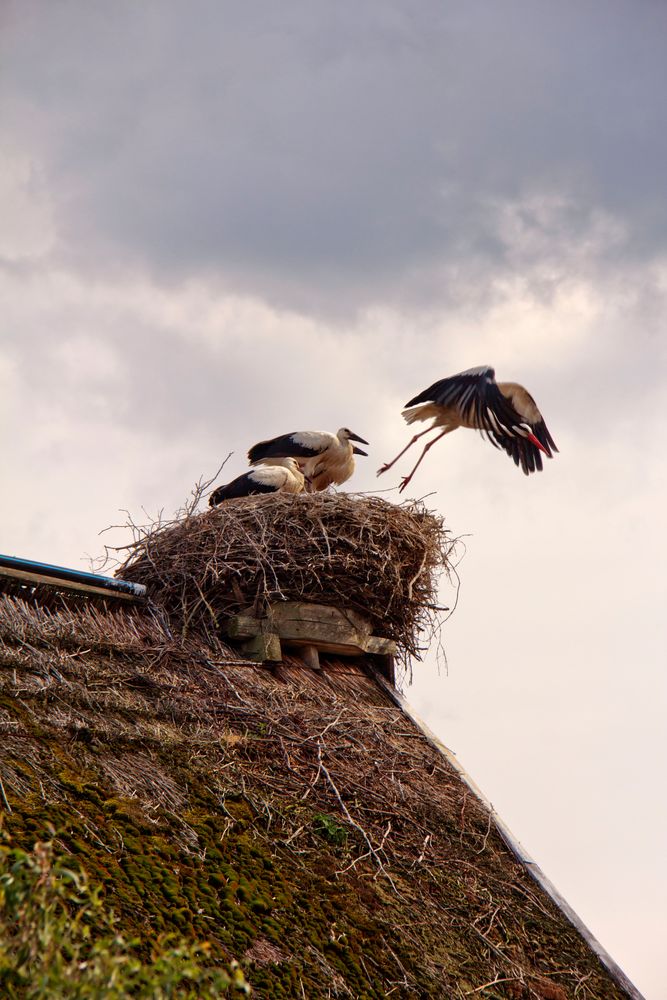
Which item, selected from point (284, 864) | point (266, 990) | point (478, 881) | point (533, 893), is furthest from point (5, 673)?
point (533, 893)

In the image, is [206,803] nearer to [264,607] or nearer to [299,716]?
[299,716]

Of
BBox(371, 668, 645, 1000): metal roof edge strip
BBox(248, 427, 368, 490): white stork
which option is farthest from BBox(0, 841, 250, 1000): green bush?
BBox(248, 427, 368, 490): white stork

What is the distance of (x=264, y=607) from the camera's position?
6.70 meters

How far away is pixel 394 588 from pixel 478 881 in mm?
2366

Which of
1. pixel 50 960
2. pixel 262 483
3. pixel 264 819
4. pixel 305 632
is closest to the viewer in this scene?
pixel 50 960

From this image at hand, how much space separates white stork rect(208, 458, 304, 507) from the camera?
28.8ft

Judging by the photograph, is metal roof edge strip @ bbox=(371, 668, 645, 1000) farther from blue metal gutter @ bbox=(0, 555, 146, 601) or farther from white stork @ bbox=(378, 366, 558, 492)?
white stork @ bbox=(378, 366, 558, 492)

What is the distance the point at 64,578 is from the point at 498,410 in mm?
5025

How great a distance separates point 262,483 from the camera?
878 centimetres

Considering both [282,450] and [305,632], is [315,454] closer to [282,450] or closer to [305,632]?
[282,450]

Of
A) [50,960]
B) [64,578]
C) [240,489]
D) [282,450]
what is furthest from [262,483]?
[50,960]

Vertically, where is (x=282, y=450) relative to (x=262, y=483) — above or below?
above

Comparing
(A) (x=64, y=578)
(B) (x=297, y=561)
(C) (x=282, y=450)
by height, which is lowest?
A: (A) (x=64, y=578)

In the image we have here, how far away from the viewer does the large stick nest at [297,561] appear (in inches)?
266
